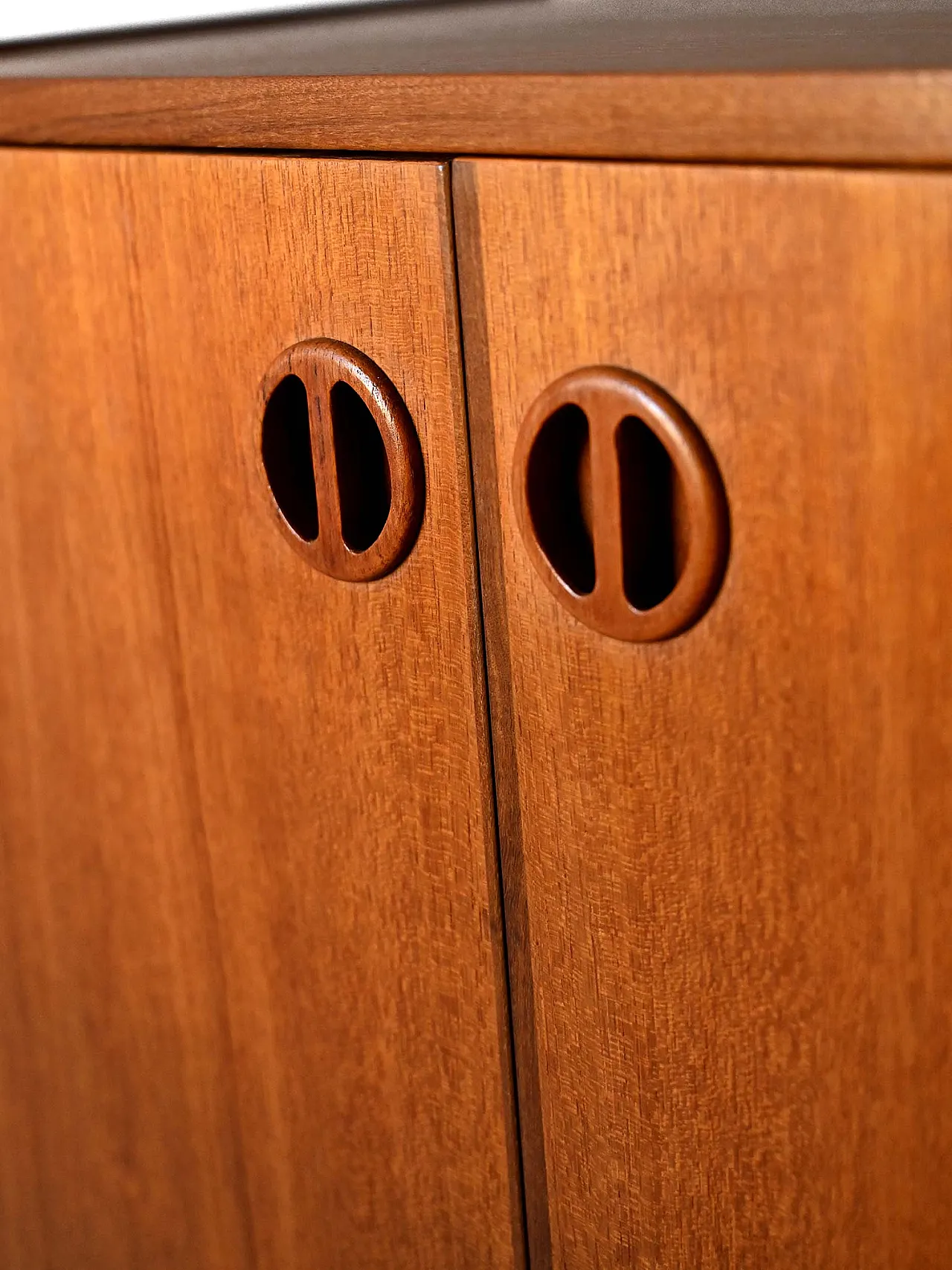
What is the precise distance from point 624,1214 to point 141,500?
1.24ft

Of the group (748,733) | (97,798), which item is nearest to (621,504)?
(748,733)

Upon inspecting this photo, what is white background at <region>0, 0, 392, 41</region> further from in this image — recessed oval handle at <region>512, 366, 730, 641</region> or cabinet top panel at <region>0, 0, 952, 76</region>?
recessed oval handle at <region>512, 366, 730, 641</region>

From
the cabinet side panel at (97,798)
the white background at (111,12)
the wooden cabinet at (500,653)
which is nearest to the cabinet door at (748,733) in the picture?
the wooden cabinet at (500,653)

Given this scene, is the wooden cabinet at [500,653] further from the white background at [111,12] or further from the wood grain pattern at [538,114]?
the white background at [111,12]

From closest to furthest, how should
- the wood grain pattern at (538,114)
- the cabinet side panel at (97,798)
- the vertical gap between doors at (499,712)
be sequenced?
the wood grain pattern at (538,114) < the vertical gap between doors at (499,712) < the cabinet side panel at (97,798)

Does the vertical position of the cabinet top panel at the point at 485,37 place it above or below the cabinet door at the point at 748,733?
above

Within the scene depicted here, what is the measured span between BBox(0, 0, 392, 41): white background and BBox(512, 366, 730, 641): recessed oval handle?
47 cm

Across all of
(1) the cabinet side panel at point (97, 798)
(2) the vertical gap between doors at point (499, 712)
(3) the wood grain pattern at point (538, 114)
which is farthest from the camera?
(1) the cabinet side panel at point (97, 798)

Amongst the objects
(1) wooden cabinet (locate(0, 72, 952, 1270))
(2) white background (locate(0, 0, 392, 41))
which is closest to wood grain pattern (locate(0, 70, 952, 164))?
(1) wooden cabinet (locate(0, 72, 952, 1270))

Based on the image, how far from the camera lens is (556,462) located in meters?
0.47

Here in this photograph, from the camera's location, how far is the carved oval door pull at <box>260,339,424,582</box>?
0.50 meters

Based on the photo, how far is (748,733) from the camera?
17.2 inches

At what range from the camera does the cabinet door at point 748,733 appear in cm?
38

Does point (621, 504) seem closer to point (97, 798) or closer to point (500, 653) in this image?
point (500, 653)
